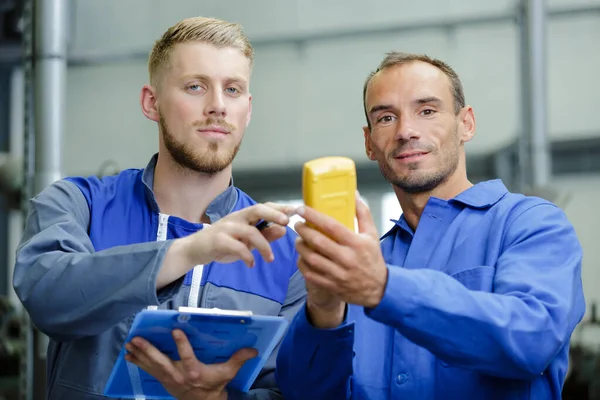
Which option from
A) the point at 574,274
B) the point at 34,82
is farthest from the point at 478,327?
the point at 34,82

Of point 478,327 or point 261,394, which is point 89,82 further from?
point 478,327

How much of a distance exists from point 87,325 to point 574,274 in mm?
788

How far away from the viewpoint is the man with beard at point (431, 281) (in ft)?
3.59

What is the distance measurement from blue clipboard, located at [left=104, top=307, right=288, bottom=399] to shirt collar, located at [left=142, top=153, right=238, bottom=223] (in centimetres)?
33

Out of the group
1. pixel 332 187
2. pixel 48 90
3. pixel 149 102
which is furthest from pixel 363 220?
pixel 48 90

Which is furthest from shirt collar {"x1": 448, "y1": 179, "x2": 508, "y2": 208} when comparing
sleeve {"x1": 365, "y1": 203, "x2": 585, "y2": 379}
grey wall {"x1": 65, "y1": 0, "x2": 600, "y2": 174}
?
grey wall {"x1": 65, "y1": 0, "x2": 600, "y2": 174}

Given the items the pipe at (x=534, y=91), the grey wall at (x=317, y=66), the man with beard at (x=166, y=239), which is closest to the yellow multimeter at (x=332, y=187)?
the man with beard at (x=166, y=239)

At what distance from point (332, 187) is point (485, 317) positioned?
284 mm

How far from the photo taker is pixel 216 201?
158 cm

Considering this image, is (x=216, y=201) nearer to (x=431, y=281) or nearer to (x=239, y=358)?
(x=239, y=358)

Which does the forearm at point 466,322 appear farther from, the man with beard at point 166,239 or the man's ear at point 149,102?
the man's ear at point 149,102

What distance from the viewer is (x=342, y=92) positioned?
6.18 m

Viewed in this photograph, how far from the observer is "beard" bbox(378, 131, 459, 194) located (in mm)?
1534

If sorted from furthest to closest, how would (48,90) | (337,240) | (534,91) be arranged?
(534,91) → (48,90) → (337,240)
